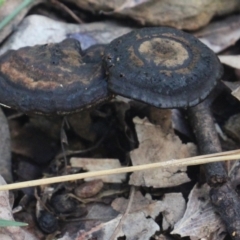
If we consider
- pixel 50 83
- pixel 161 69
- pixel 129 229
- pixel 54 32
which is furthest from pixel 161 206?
pixel 54 32

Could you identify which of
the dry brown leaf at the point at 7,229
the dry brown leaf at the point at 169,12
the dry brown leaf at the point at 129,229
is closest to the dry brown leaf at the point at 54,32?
the dry brown leaf at the point at 169,12

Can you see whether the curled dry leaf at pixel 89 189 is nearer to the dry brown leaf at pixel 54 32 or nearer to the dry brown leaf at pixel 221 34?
the dry brown leaf at pixel 54 32

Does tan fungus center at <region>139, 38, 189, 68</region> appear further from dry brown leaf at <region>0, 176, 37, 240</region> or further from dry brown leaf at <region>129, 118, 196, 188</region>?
dry brown leaf at <region>0, 176, 37, 240</region>

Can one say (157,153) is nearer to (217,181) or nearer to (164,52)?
(217,181)

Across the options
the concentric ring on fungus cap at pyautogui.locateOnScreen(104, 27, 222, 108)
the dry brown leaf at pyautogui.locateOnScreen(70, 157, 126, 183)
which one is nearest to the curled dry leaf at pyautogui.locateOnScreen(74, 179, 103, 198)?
the dry brown leaf at pyautogui.locateOnScreen(70, 157, 126, 183)

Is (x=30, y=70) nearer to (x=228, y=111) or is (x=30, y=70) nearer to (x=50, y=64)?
(x=50, y=64)
